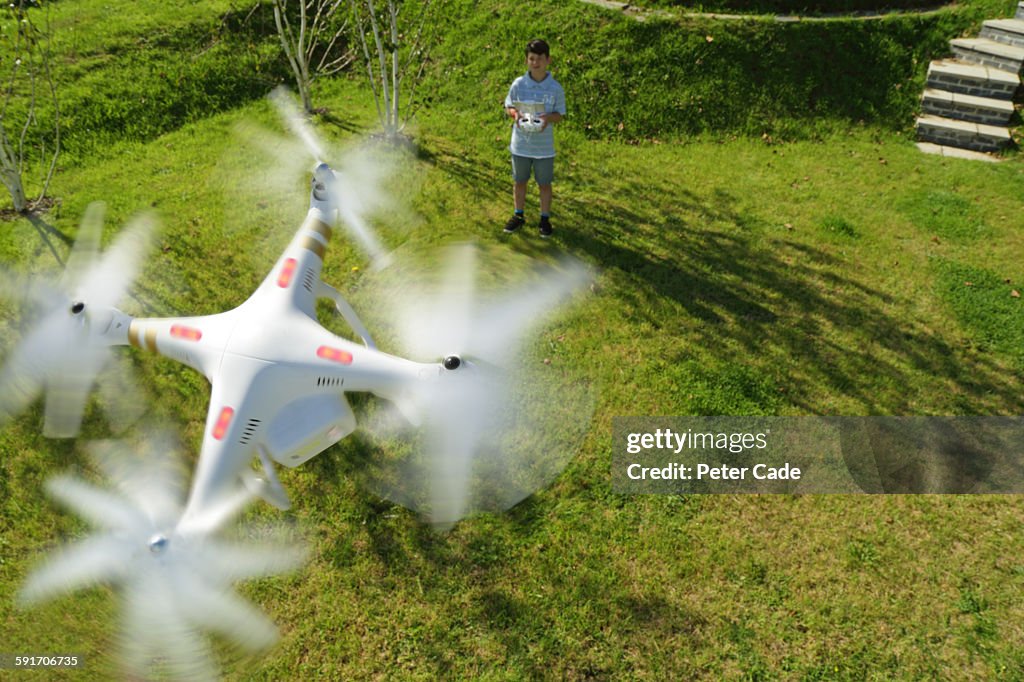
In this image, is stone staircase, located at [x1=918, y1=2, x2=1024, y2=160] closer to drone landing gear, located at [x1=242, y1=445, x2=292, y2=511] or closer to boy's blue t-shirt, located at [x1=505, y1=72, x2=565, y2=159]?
boy's blue t-shirt, located at [x1=505, y1=72, x2=565, y2=159]

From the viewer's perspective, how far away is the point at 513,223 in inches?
343

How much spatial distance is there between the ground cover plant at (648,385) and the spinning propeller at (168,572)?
210mm

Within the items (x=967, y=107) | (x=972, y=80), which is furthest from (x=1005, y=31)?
(x=967, y=107)

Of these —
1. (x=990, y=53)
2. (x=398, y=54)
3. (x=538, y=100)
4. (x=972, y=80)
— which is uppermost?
(x=990, y=53)

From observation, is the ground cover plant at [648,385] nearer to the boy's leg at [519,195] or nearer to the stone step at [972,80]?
the boy's leg at [519,195]

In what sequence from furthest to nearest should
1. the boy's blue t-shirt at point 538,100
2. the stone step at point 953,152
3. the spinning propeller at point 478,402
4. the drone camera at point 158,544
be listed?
the stone step at point 953,152
the boy's blue t-shirt at point 538,100
the spinning propeller at point 478,402
the drone camera at point 158,544

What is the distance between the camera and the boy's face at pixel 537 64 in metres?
7.11

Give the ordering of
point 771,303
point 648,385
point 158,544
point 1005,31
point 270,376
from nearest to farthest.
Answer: point 158,544
point 270,376
point 648,385
point 771,303
point 1005,31

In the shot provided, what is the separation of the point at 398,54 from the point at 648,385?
854 centimetres

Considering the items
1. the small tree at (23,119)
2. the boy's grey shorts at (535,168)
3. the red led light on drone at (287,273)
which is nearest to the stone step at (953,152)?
the boy's grey shorts at (535,168)

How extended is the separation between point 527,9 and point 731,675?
485 inches

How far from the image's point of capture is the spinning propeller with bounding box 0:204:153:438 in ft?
16.5

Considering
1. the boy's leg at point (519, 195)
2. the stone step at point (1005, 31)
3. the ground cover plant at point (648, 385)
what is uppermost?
the stone step at point (1005, 31)

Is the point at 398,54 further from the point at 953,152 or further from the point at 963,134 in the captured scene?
the point at 963,134
